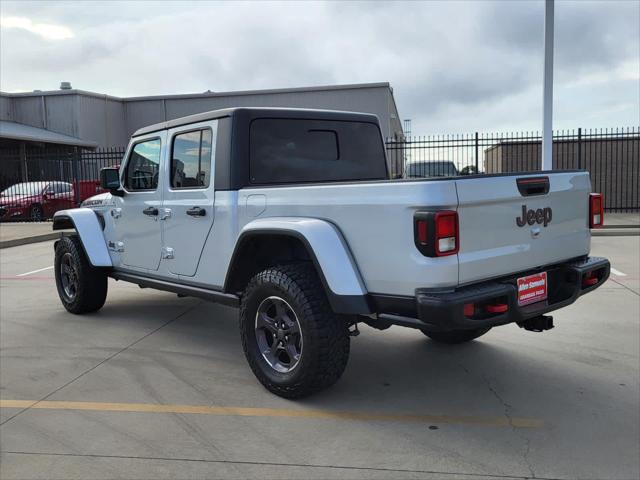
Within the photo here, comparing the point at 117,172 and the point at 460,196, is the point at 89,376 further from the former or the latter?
the point at 460,196

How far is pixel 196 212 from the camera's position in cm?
452

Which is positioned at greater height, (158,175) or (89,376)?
(158,175)

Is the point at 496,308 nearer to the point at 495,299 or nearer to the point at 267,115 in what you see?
the point at 495,299

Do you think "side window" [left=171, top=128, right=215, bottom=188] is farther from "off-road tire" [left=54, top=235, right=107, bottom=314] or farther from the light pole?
the light pole

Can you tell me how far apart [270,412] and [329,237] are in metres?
1.20

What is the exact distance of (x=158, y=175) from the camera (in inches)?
202

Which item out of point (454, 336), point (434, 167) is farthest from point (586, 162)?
point (454, 336)

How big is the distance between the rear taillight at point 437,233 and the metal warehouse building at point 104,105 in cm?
2624

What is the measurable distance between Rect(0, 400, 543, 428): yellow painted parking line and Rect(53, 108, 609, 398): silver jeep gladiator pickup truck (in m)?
0.18

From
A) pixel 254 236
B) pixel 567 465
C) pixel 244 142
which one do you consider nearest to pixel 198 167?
pixel 244 142

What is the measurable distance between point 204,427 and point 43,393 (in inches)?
54.6

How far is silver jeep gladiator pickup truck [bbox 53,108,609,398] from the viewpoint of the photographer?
3.22 meters

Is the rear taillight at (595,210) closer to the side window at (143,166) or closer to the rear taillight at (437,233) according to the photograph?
the rear taillight at (437,233)

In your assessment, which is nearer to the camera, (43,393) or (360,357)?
(43,393)
